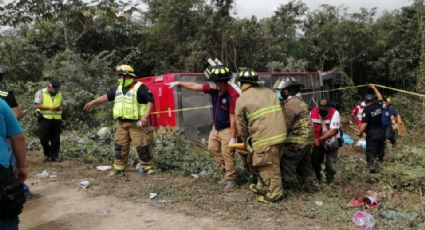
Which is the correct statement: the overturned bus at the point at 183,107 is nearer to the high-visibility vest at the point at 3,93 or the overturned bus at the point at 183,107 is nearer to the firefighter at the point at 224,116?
the firefighter at the point at 224,116

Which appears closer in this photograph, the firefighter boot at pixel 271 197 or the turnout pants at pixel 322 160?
the firefighter boot at pixel 271 197

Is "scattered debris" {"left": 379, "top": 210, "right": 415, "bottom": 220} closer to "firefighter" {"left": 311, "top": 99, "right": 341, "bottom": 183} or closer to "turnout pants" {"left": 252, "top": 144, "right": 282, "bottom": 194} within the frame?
"turnout pants" {"left": 252, "top": 144, "right": 282, "bottom": 194}

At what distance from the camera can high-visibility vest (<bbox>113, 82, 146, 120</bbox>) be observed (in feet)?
22.1

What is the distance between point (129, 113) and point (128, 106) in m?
0.11

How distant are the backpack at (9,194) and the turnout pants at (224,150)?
3193 millimetres

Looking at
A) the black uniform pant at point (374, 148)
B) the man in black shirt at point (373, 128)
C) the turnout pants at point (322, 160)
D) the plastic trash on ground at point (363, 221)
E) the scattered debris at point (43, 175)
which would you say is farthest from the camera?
the black uniform pant at point (374, 148)

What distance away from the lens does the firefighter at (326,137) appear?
20.2 feet

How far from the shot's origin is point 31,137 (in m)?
11.7

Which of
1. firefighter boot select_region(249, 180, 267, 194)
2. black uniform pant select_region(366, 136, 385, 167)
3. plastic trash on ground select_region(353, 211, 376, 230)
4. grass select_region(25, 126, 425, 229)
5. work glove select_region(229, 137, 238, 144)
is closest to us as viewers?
plastic trash on ground select_region(353, 211, 376, 230)

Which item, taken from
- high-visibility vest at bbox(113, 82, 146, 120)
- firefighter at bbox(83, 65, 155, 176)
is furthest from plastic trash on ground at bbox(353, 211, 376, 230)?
high-visibility vest at bbox(113, 82, 146, 120)

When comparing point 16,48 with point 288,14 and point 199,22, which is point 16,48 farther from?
point 288,14

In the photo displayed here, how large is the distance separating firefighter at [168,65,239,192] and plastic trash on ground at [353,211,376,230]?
185 cm

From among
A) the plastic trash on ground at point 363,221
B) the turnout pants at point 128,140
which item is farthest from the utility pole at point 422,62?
the plastic trash on ground at point 363,221

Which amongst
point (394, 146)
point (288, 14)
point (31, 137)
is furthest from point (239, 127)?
point (288, 14)
